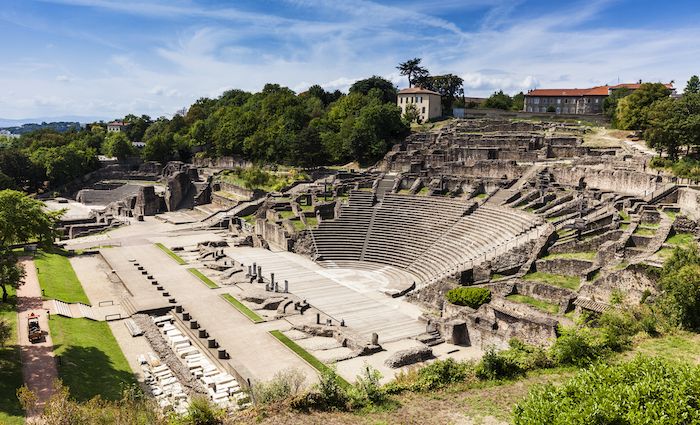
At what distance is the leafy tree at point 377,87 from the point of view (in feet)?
296

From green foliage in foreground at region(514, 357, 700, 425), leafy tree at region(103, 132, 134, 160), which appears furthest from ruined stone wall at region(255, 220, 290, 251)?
leafy tree at region(103, 132, 134, 160)

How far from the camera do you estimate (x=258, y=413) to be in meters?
12.2

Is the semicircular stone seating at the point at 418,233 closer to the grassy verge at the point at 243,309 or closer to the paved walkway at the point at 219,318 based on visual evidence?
the grassy verge at the point at 243,309

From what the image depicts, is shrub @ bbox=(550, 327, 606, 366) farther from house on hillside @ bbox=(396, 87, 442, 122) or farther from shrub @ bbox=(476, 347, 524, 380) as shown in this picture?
house on hillside @ bbox=(396, 87, 442, 122)

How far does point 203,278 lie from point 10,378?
1780 cm

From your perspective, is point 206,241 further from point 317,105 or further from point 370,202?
point 317,105

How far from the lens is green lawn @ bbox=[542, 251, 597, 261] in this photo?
26.6 meters

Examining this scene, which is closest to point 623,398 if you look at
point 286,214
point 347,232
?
point 347,232

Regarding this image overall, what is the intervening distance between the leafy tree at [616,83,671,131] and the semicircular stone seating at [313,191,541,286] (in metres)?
29.1

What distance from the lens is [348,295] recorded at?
104ft

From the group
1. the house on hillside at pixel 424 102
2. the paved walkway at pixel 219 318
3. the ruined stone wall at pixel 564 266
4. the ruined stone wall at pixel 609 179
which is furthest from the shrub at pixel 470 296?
the house on hillside at pixel 424 102

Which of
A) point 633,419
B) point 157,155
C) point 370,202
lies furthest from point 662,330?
Result: point 157,155

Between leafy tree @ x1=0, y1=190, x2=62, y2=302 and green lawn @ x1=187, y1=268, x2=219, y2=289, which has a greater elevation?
leafy tree @ x1=0, y1=190, x2=62, y2=302

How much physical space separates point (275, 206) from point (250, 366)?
91.5 feet
